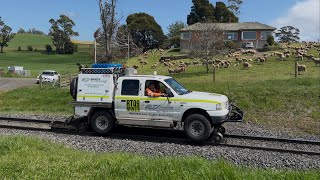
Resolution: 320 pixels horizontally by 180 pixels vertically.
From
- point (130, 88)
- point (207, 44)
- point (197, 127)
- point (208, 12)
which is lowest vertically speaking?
point (197, 127)

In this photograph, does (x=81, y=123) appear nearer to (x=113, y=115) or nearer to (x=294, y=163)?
(x=113, y=115)

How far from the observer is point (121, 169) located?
7105mm

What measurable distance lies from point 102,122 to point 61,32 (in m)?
123

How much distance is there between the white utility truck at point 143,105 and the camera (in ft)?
41.0

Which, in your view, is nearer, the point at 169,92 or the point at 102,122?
the point at 169,92

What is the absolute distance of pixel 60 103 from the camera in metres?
22.2

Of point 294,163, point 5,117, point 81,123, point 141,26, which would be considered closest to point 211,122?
point 294,163

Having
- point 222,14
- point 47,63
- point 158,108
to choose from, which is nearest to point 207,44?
point 158,108

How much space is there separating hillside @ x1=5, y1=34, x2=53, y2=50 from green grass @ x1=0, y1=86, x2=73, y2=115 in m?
122

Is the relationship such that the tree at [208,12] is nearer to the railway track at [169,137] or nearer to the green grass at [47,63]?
the green grass at [47,63]

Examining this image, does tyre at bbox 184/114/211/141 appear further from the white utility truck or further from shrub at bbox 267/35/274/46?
shrub at bbox 267/35/274/46

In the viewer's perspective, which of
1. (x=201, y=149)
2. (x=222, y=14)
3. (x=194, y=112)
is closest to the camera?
(x=201, y=149)

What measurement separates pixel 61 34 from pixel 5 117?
390 feet

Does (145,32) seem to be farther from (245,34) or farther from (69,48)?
(69,48)
